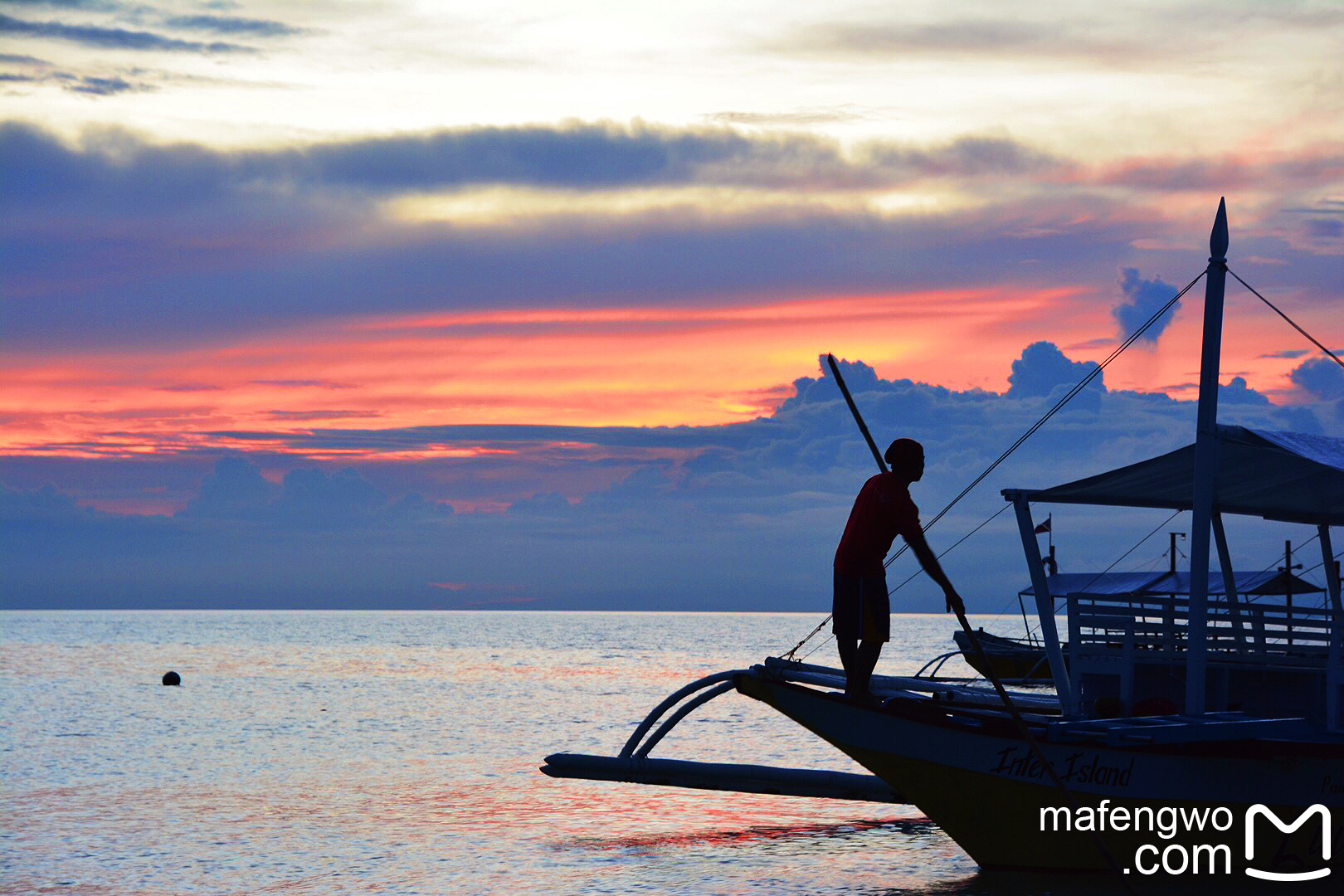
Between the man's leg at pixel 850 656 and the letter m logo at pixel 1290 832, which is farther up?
the man's leg at pixel 850 656

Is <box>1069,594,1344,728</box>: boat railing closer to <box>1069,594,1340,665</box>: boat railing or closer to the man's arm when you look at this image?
<box>1069,594,1340,665</box>: boat railing

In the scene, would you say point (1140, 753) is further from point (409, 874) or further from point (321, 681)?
point (321, 681)

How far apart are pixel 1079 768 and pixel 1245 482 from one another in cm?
442

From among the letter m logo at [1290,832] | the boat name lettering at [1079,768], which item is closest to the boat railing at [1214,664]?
the letter m logo at [1290,832]

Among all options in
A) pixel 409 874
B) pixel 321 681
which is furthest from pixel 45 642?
pixel 409 874

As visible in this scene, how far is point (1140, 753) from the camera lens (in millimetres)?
13797

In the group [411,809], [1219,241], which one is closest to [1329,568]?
[1219,241]

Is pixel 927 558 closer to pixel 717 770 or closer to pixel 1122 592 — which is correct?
pixel 717 770

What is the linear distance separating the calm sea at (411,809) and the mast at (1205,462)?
8.82 ft

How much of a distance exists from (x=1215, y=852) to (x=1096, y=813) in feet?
5.64

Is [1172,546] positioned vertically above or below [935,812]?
above

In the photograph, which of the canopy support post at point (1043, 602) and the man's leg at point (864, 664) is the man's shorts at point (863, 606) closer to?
the man's leg at point (864, 664)

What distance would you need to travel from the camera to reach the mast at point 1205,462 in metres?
13.7

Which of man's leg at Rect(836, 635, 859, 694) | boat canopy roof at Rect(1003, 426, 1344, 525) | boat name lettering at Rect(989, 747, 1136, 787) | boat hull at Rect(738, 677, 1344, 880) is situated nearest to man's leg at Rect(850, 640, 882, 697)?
man's leg at Rect(836, 635, 859, 694)
